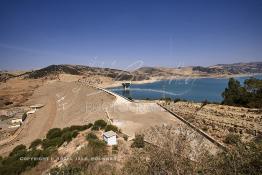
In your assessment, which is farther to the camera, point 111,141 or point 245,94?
point 245,94

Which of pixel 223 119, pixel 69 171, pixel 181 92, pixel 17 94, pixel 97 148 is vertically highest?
pixel 69 171

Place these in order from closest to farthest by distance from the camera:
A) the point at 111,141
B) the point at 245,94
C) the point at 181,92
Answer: the point at 111,141, the point at 245,94, the point at 181,92

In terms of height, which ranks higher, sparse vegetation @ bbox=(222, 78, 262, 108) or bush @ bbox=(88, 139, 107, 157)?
sparse vegetation @ bbox=(222, 78, 262, 108)

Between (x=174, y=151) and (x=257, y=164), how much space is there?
9.03ft

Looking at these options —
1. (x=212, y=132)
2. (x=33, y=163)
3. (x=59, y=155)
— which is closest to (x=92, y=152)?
(x=59, y=155)

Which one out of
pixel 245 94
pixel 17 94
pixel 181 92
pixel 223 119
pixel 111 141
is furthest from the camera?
pixel 181 92

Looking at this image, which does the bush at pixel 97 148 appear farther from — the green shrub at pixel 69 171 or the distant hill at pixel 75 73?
the distant hill at pixel 75 73

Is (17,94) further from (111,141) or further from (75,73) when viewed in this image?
(111,141)

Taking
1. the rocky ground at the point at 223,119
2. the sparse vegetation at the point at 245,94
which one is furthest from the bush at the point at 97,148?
the sparse vegetation at the point at 245,94

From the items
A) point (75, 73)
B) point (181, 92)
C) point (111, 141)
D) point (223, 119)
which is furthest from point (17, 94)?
point (223, 119)

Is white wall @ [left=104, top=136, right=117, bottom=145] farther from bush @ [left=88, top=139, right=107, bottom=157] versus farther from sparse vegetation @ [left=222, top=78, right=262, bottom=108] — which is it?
sparse vegetation @ [left=222, top=78, right=262, bottom=108]

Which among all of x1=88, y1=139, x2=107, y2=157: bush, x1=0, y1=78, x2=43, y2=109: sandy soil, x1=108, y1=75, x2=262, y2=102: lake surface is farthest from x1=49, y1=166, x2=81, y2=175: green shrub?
x1=0, y1=78, x2=43, y2=109: sandy soil

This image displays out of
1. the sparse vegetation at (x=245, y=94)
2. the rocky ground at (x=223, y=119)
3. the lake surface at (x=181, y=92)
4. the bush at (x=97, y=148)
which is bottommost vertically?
the lake surface at (x=181, y=92)

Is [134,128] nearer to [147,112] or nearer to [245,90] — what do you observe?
[147,112]
